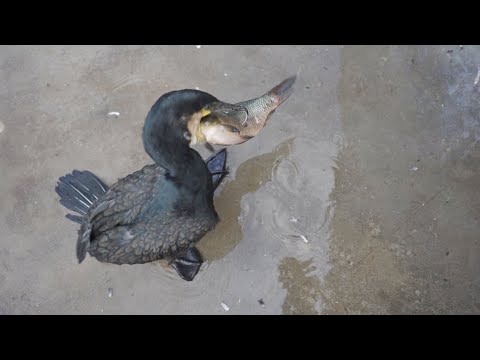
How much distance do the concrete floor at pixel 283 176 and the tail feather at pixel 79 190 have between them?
0.15 metres

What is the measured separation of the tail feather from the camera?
3.72 m

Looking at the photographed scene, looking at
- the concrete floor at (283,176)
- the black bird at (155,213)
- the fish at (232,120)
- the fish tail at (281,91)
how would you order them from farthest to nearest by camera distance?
the concrete floor at (283,176) < the fish tail at (281,91) < the black bird at (155,213) < the fish at (232,120)

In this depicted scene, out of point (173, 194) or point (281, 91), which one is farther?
point (281, 91)

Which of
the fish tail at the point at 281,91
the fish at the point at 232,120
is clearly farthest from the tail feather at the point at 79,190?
the fish tail at the point at 281,91

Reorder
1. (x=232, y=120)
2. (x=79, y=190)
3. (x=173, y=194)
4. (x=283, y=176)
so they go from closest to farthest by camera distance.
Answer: (x=232, y=120) → (x=173, y=194) → (x=79, y=190) → (x=283, y=176)

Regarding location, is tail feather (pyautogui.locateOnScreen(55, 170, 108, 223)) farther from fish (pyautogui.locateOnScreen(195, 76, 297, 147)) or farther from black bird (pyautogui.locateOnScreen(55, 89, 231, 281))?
fish (pyautogui.locateOnScreen(195, 76, 297, 147))

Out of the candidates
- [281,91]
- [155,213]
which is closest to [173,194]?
[155,213]

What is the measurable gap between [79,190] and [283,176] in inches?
70.3

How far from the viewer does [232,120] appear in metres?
2.89

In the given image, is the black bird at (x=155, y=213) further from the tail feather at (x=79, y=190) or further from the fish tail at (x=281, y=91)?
the fish tail at (x=281, y=91)

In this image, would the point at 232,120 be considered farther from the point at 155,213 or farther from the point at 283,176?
the point at 283,176

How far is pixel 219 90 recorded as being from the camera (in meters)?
4.25

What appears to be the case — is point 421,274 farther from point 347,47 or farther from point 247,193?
point 347,47

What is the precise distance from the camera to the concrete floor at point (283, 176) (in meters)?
3.60
